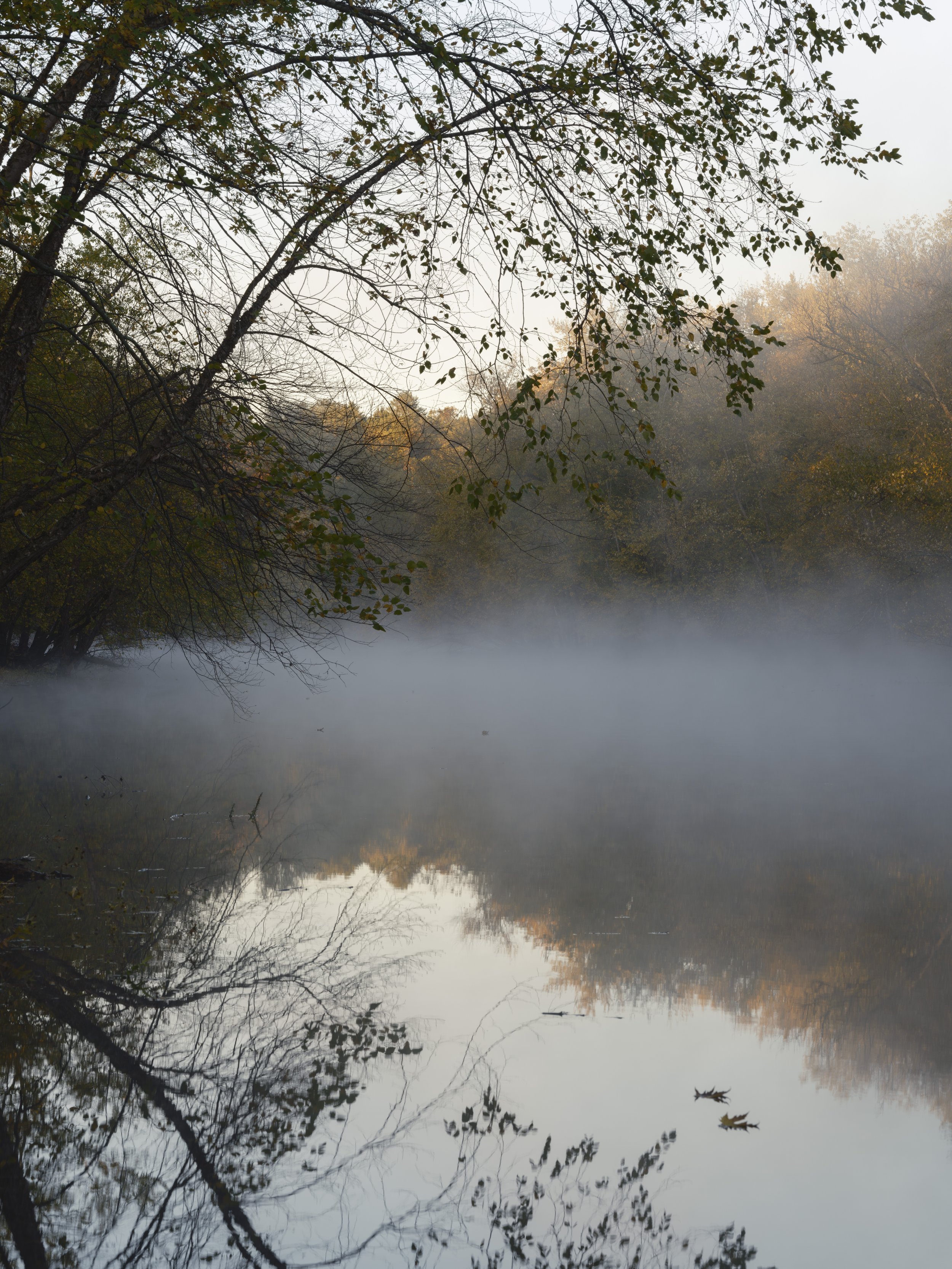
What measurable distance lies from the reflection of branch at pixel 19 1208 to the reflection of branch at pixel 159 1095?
0.07 meters

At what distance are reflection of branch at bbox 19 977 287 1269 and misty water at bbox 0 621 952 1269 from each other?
0.07 m

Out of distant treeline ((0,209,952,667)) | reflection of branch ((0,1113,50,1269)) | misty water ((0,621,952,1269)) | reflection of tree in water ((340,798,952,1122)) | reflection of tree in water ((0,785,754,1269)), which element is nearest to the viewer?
reflection of branch ((0,1113,50,1269))

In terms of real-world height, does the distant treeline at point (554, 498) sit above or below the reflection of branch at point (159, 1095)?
above

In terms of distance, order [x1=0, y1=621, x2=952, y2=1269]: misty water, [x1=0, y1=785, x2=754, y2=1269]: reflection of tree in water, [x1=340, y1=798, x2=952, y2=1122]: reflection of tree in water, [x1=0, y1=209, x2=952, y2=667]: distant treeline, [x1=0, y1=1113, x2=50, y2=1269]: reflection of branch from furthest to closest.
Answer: [x1=0, y1=209, x2=952, y2=667]: distant treeline → [x1=340, y1=798, x2=952, y2=1122]: reflection of tree in water → [x1=0, y1=621, x2=952, y2=1269]: misty water → [x1=0, y1=785, x2=754, y2=1269]: reflection of tree in water → [x1=0, y1=1113, x2=50, y2=1269]: reflection of branch

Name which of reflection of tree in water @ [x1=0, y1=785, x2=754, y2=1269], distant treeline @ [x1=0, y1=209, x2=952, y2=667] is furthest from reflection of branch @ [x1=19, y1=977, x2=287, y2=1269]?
distant treeline @ [x1=0, y1=209, x2=952, y2=667]

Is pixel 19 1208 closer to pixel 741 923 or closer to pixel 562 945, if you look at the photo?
pixel 562 945

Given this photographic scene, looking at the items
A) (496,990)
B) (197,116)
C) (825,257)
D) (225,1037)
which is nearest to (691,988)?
(496,990)

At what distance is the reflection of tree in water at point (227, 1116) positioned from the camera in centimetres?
379

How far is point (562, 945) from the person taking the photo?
7117mm

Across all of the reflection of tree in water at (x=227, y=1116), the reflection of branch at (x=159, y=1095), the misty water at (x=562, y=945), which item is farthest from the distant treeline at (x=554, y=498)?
the reflection of branch at (x=159, y=1095)

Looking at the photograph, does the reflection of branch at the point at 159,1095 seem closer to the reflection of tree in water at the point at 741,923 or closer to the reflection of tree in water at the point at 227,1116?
the reflection of tree in water at the point at 227,1116

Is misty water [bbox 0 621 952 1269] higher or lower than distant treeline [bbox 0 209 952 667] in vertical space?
lower

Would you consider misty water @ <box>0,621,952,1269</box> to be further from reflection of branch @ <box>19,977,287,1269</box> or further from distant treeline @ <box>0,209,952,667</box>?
distant treeline @ <box>0,209,952,667</box>

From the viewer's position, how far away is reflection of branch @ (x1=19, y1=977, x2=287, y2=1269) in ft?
12.4
